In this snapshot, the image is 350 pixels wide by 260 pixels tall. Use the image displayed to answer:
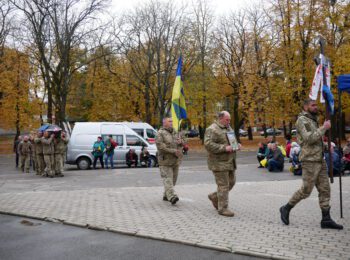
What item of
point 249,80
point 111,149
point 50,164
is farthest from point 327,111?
point 249,80

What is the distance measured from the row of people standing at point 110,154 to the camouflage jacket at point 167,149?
11125mm

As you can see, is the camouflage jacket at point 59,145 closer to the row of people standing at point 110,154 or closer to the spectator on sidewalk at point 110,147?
the row of people standing at point 110,154

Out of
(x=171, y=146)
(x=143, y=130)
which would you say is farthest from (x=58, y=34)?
(x=171, y=146)

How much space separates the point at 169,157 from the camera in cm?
856

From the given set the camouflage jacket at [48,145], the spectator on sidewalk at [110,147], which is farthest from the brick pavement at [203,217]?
the spectator on sidewalk at [110,147]

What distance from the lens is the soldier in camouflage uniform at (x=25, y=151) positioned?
1881cm

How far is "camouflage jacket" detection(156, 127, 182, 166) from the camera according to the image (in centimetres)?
847

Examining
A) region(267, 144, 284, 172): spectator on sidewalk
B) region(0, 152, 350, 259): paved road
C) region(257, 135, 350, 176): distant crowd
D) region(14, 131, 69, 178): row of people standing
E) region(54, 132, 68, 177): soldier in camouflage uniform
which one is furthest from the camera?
region(267, 144, 284, 172): spectator on sidewalk

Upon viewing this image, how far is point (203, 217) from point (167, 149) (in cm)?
175

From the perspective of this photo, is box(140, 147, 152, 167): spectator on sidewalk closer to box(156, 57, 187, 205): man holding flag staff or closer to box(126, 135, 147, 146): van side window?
box(126, 135, 147, 146): van side window

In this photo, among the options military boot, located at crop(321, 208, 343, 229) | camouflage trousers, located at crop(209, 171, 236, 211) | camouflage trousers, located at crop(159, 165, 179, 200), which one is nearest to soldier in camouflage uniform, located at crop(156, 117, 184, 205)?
camouflage trousers, located at crop(159, 165, 179, 200)

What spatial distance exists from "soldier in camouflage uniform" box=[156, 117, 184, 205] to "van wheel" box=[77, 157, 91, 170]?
39.8ft

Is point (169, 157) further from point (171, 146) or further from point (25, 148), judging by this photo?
point (25, 148)

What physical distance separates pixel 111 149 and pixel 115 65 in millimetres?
22236
